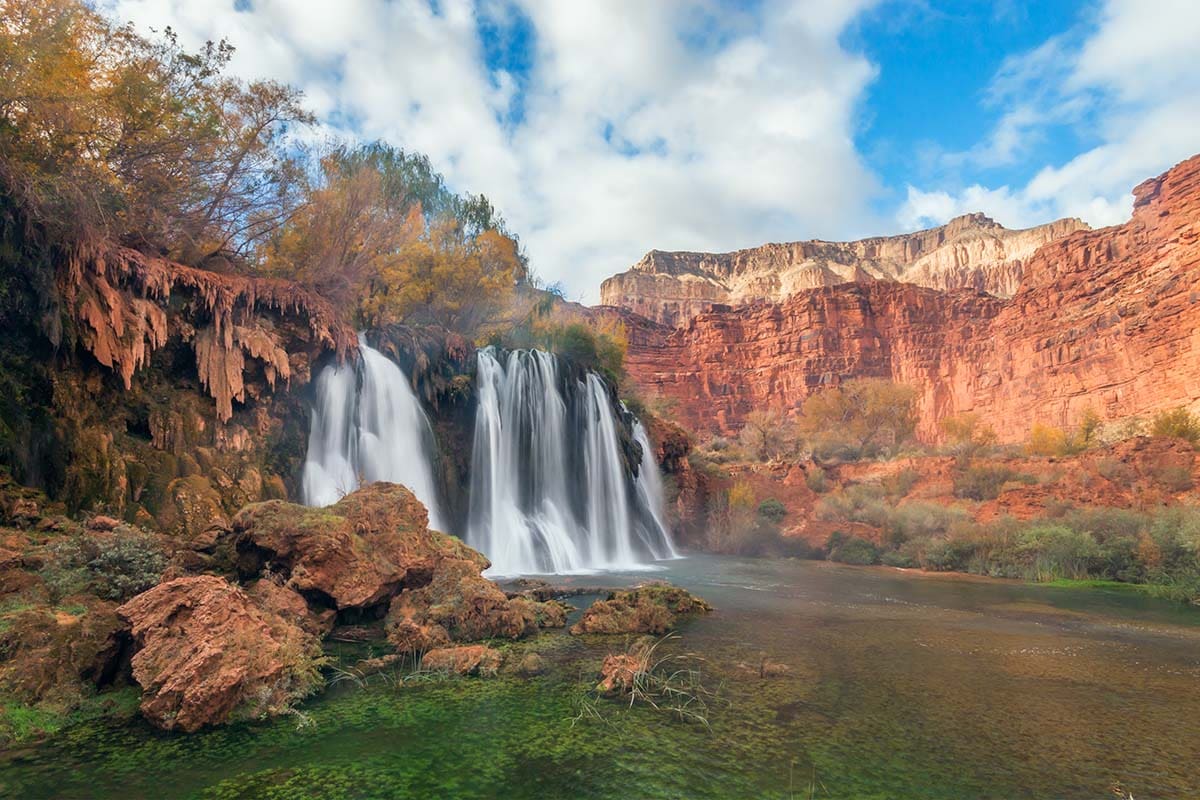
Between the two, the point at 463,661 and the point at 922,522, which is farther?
the point at 922,522

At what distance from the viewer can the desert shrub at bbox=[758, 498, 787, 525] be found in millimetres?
26609

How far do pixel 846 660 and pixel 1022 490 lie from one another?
18994mm

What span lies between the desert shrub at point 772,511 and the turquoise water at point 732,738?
18.5 meters

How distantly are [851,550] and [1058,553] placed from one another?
642 cm

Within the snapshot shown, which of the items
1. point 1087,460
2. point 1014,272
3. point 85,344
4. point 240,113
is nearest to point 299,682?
point 85,344

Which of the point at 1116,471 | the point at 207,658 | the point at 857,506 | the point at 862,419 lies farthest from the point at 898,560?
the point at 862,419

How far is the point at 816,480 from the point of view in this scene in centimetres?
3136

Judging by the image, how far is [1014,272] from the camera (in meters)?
88.6

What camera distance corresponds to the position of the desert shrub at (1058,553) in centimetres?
1597

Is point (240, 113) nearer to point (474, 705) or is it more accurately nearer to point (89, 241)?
point (89, 241)

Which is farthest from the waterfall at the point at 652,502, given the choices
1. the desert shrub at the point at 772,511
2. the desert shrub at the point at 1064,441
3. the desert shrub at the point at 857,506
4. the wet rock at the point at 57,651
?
the desert shrub at the point at 1064,441

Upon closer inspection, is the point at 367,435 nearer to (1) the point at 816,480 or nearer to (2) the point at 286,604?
(2) the point at 286,604

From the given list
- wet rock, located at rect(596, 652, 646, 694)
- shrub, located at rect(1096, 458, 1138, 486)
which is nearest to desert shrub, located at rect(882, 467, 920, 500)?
shrub, located at rect(1096, 458, 1138, 486)

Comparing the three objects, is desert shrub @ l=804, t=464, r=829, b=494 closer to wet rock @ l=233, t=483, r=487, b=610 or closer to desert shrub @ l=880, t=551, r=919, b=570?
desert shrub @ l=880, t=551, r=919, b=570
